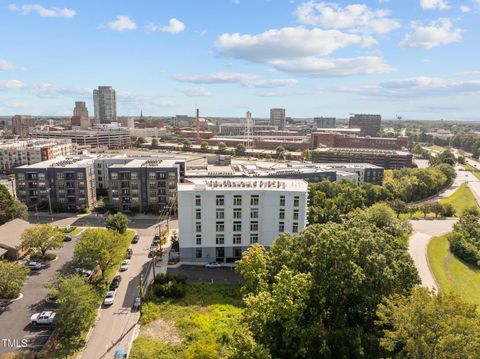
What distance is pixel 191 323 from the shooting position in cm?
3953

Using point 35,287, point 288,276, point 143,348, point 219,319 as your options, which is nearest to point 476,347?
point 288,276

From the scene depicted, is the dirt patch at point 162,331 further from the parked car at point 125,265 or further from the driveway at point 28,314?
the parked car at point 125,265

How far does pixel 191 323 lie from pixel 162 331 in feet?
10.4

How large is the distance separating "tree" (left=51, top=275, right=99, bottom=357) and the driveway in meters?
2.04

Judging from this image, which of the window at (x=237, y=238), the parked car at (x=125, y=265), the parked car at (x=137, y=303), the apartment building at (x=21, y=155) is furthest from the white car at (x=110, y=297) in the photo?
the apartment building at (x=21, y=155)

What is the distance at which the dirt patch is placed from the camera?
37.0 m

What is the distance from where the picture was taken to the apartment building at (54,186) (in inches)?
3169

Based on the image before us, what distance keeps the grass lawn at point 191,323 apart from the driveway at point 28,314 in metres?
9.87

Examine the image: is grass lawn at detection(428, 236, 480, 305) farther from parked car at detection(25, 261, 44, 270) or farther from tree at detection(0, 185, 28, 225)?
tree at detection(0, 185, 28, 225)

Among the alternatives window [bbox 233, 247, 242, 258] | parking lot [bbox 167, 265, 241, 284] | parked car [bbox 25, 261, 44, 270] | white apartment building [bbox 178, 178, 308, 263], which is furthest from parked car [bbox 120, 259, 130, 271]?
window [bbox 233, 247, 242, 258]

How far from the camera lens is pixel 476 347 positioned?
78.3ft

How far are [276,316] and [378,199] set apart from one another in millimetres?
71681

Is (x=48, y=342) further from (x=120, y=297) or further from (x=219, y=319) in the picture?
(x=219, y=319)

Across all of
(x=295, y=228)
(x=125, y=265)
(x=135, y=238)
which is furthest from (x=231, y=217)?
(x=135, y=238)
